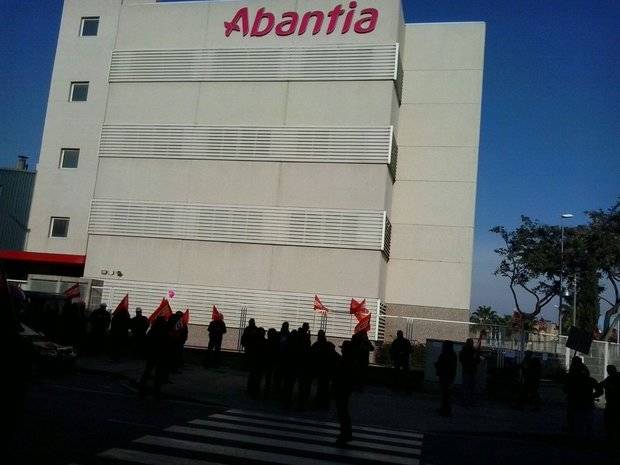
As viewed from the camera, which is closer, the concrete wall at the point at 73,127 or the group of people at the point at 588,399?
the group of people at the point at 588,399

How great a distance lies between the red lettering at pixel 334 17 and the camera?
A: 30.6m

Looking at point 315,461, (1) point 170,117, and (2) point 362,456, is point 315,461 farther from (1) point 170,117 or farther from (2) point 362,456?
(1) point 170,117

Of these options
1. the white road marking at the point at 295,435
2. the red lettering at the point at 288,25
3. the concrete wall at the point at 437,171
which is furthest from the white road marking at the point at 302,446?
the red lettering at the point at 288,25

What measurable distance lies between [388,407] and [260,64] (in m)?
20.1

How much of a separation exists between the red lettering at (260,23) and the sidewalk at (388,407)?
17.6 metres

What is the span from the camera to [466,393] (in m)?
18.2

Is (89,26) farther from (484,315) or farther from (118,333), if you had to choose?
(484,315)

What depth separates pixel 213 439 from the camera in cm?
971

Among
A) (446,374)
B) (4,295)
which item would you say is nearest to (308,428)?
(446,374)

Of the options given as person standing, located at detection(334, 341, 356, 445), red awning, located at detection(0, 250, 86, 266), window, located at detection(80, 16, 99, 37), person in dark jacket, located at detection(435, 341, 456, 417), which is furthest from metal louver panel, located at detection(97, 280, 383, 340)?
person standing, located at detection(334, 341, 356, 445)

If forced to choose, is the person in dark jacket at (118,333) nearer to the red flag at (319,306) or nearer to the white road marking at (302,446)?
the red flag at (319,306)

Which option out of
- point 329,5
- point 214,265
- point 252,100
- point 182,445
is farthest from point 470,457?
point 329,5

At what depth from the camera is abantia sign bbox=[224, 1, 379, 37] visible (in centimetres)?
3027

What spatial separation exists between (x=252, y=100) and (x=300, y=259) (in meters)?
8.30
